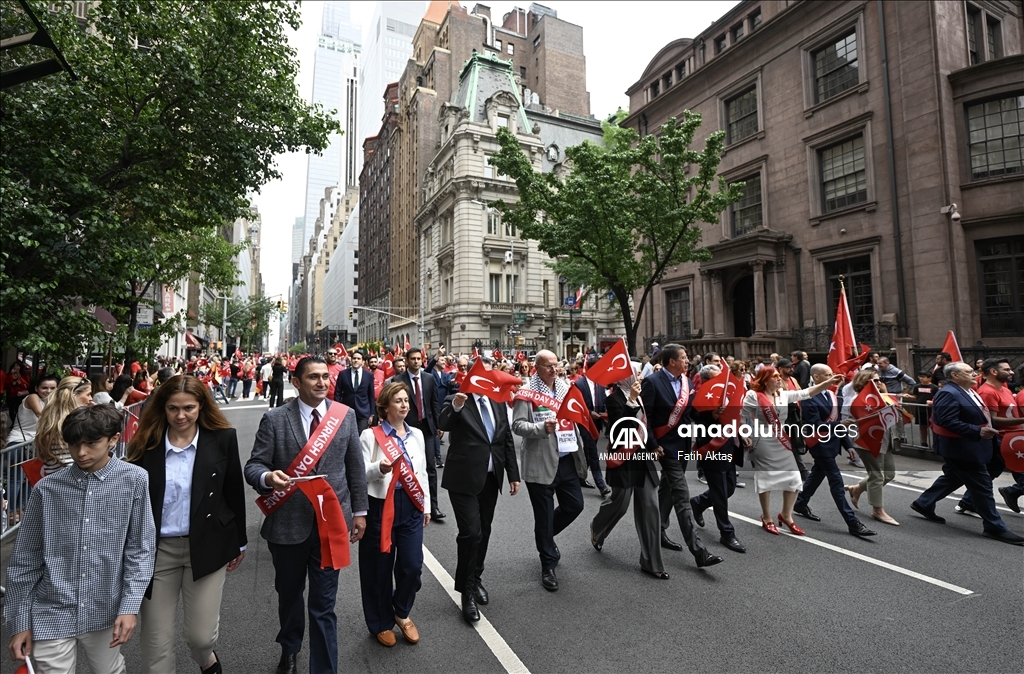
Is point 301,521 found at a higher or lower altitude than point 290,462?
lower

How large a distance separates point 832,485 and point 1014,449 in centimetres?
272

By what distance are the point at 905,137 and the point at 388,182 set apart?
73.1 metres

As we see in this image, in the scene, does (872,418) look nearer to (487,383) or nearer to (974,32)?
(487,383)

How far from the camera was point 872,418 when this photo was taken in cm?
740

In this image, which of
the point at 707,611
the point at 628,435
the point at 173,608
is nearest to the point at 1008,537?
the point at 707,611

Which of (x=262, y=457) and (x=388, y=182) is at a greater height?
(x=388, y=182)

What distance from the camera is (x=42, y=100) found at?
8750mm

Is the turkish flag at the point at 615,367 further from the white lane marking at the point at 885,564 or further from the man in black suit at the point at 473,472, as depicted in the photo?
the white lane marking at the point at 885,564

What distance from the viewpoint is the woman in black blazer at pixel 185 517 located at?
10.4ft

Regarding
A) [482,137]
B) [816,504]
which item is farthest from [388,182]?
[816,504]

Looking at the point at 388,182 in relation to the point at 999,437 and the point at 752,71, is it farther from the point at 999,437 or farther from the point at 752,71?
the point at 999,437

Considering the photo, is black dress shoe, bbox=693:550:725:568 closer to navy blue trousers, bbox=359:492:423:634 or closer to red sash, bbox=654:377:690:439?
red sash, bbox=654:377:690:439

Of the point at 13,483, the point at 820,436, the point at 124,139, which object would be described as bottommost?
the point at 13,483

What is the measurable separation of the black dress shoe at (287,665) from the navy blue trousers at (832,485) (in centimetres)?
641
